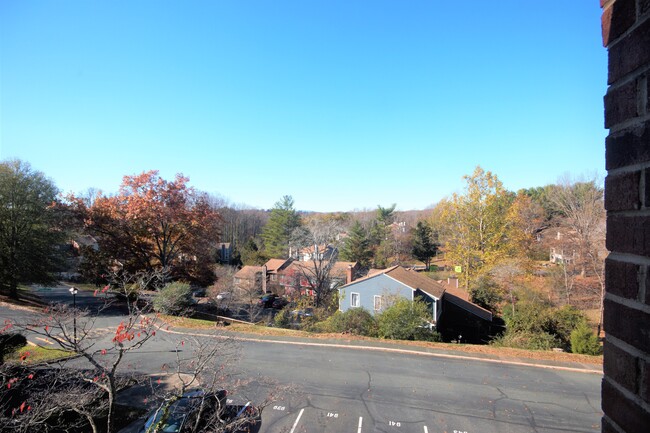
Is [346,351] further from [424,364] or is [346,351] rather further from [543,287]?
[543,287]

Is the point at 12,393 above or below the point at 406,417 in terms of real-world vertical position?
above

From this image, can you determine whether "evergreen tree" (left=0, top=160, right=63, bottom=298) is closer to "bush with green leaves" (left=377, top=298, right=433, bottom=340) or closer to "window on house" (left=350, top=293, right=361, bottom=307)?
"window on house" (left=350, top=293, right=361, bottom=307)

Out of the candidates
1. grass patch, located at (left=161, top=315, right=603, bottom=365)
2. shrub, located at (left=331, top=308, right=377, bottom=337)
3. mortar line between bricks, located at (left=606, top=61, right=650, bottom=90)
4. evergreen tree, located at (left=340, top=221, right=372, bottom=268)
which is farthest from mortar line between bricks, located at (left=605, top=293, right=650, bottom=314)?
evergreen tree, located at (left=340, top=221, right=372, bottom=268)

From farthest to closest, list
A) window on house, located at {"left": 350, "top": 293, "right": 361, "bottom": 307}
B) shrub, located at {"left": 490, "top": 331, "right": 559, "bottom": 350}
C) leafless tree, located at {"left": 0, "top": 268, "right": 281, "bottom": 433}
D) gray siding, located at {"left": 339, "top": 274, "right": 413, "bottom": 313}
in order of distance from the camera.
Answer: window on house, located at {"left": 350, "top": 293, "right": 361, "bottom": 307} → gray siding, located at {"left": 339, "top": 274, "right": 413, "bottom": 313} → shrub, located at {"left": 490, "top": 331, "right": 559, "bottom": 350} → leafless tree, located at {"left": 0, "top": 268, "right": 281, "bottom": 433}

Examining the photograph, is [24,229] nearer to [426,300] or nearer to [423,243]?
[426,300]

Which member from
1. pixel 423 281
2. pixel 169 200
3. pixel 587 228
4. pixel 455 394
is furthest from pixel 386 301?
pixel 169 200

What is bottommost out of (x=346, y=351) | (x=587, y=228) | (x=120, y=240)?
(x=346, y=351)
